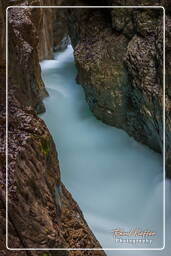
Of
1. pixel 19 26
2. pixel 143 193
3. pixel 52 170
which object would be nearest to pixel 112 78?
pixel 19 26

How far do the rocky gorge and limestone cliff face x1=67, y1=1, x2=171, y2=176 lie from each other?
0.04ft

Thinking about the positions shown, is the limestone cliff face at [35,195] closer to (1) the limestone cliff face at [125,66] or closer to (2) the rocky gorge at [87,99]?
(2) the rocky gorge at [87,99]

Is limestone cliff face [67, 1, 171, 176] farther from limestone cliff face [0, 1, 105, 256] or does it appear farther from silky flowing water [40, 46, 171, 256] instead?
limestone cliff face [0, 1, 105, 256]

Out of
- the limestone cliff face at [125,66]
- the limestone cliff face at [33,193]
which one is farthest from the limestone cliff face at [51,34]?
the limestone cliff face at [33,193]

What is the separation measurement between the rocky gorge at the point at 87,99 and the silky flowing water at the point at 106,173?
214 millimetres

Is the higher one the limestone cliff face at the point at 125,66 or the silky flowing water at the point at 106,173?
the limestone cliff face at the point at 125,66

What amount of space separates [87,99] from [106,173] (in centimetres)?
208

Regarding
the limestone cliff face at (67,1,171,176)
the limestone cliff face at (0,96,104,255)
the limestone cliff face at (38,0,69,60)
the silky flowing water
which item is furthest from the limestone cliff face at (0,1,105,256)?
the limestone cliff face at (38,0,69,60)

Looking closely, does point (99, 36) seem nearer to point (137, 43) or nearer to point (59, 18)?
point (137, 43)

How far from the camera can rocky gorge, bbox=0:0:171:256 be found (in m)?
2.31

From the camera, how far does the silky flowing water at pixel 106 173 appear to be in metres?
3.43

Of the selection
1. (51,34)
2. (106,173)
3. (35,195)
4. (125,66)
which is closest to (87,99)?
(125,66)

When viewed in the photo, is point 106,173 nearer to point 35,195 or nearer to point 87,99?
point 35,195

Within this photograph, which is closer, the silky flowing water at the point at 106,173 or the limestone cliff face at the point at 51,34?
the silky flowing water at the point at 106,173
